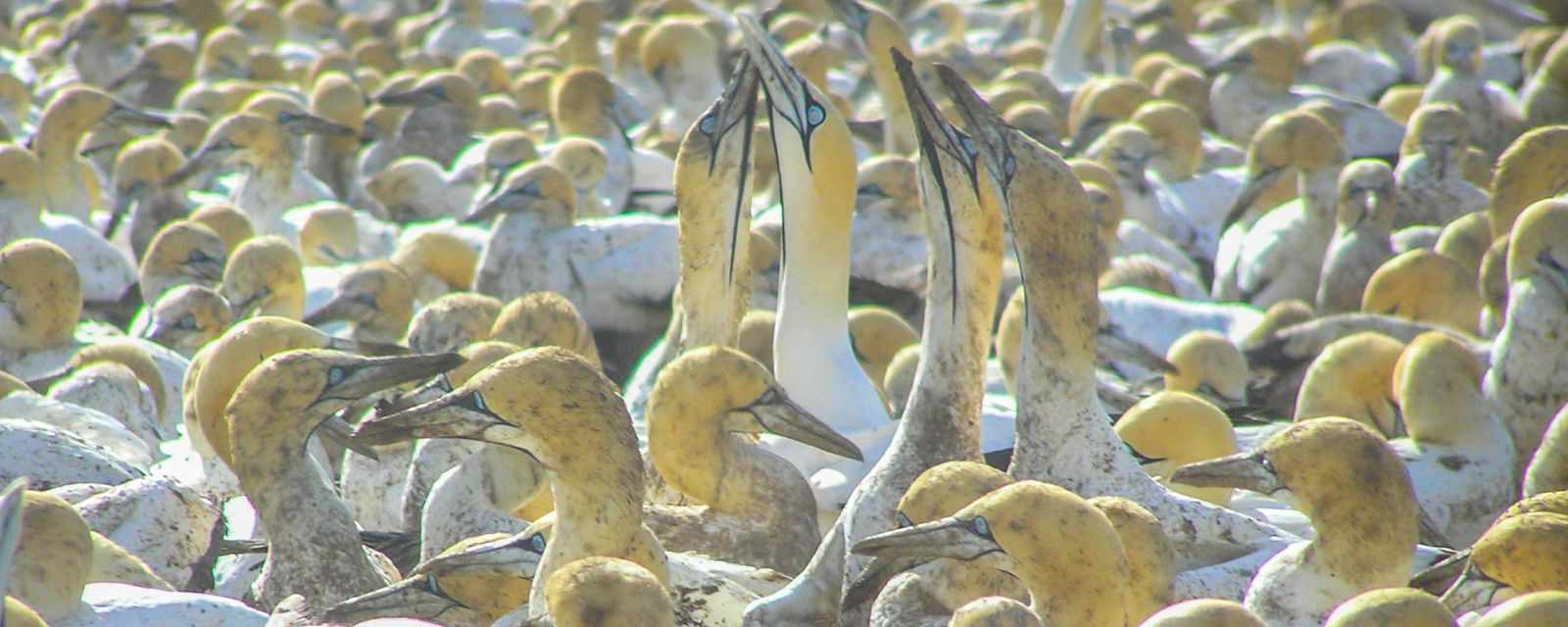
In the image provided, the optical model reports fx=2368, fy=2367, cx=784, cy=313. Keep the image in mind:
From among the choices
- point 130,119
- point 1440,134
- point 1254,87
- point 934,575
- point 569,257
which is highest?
point 934,575

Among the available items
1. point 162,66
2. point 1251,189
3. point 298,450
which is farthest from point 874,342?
point 162,66

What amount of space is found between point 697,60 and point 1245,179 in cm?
430

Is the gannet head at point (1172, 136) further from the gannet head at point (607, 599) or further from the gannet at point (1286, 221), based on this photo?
the gannet head at point (607, 599)

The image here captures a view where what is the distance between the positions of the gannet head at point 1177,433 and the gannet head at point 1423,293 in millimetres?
2652

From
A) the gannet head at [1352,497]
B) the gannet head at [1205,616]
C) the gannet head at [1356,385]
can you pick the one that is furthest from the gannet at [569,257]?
the gannet head at [1205,616]

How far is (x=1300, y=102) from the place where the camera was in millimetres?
15078

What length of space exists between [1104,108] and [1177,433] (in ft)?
24.3

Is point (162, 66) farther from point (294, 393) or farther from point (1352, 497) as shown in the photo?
point (1352, 497)

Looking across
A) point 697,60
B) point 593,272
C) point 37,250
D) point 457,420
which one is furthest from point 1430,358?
point 697,60

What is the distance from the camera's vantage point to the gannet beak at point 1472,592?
5.52 meters

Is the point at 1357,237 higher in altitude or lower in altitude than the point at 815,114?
lower

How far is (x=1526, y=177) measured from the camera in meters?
10.2

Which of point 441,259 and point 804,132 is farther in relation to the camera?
point 441,259

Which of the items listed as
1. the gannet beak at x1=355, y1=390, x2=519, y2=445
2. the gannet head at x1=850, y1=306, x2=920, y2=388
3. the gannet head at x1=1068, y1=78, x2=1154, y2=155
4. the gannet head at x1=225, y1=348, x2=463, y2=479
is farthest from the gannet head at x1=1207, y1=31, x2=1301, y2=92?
the gannet beak at x1=355, y1=390, x2=519, y2=445
